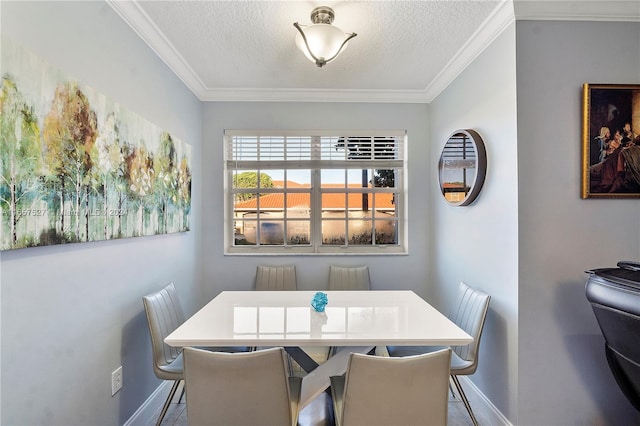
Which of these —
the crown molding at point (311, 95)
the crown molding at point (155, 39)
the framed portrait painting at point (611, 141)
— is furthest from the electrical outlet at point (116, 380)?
the framed portrait painting at point (611, 141)

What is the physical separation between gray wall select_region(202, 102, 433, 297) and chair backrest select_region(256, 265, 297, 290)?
0.11 meters

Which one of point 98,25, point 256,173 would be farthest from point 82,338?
point 256,173

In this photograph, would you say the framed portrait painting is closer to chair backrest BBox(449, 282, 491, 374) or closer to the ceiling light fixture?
chair backrest BBox(449, 282, 491, 374)

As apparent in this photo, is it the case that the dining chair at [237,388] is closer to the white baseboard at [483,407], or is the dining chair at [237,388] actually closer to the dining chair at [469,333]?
the dining chair at [469,333]

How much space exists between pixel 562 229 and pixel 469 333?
32.9 inches

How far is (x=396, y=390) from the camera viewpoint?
1264 mm

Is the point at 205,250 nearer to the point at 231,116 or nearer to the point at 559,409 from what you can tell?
Result: the point at 231,116

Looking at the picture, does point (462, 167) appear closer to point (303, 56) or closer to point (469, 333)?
point (469, 333)

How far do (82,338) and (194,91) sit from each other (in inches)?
86.8

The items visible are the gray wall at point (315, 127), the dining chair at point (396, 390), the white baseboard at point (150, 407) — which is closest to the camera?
the dining chair at point (396, 390)

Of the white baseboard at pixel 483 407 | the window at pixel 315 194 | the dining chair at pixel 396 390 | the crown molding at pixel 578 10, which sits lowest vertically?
the white baseboard at pixel 483 407

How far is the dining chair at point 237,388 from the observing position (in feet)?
4.13

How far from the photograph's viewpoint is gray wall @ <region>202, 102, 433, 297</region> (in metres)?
3.13

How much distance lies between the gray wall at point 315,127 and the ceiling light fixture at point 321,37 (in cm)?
126
